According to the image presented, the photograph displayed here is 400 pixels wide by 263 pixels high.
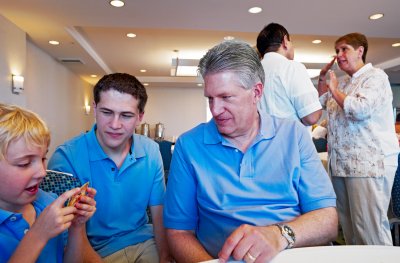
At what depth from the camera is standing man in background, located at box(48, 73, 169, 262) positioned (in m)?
1.21

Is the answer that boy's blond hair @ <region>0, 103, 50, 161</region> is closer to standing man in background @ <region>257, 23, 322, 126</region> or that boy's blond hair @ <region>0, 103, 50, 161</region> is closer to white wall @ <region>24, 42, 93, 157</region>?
standing man in background @ <region>257, 23, 322, 126</region>

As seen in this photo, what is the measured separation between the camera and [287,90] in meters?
1.77

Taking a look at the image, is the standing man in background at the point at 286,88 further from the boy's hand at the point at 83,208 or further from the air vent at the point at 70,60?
the air vent at the point at 70,60

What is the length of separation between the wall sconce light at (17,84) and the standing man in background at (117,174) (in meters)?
3.33

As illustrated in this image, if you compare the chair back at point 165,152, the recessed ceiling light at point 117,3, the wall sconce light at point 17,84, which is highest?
the recessed ceiling light at point 117,3

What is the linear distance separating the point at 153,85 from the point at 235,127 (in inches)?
348

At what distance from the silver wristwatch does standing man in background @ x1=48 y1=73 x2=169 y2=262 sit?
1.86ft

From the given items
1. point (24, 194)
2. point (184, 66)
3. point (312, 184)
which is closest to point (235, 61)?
point (312, 184)

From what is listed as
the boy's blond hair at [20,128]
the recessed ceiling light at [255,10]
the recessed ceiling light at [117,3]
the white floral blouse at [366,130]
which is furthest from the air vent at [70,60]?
the boy's blond hair at [20,128]

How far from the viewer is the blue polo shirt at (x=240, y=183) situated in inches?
38.8

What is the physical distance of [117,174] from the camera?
1254mm

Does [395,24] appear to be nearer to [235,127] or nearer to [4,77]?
[235,127]

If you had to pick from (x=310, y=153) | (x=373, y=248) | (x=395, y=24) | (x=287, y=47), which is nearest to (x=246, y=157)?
(x=310, y=153)

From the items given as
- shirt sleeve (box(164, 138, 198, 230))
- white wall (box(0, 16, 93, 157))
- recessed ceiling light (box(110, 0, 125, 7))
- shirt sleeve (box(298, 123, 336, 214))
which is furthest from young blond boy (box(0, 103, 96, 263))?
white wall (box(0, 16, 93, 157))
